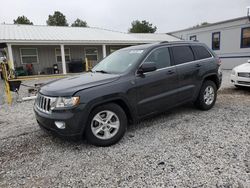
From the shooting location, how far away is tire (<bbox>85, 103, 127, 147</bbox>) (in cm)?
318

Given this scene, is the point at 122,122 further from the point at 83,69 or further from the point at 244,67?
the point at 83,69

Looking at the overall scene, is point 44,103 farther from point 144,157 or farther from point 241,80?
point 241,80

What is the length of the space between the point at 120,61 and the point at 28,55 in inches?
537

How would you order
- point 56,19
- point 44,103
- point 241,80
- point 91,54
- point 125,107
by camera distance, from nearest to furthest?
point 44,103, point 125,107, point 241,80, point 91,54, point 56,19

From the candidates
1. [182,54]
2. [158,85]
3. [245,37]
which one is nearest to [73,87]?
[158,85]

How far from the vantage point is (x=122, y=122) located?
11.2 feet

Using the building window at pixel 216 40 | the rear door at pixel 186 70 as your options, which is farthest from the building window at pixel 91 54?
the rear door at pixel 186 70

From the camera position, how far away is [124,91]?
11.1 ft

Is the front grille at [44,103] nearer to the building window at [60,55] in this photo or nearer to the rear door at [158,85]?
the rear door at [158,85]

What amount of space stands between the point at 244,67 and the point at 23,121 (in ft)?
25.0

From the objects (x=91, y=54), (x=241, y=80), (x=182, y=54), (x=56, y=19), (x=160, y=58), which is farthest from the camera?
(x=56, y=19)

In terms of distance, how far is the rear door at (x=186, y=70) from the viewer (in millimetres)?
4312

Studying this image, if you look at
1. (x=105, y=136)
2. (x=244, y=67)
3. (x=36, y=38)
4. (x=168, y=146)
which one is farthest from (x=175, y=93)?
(x=36, y=38)

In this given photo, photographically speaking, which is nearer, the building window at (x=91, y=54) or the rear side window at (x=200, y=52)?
the rear side window at (x=200, y=52)
